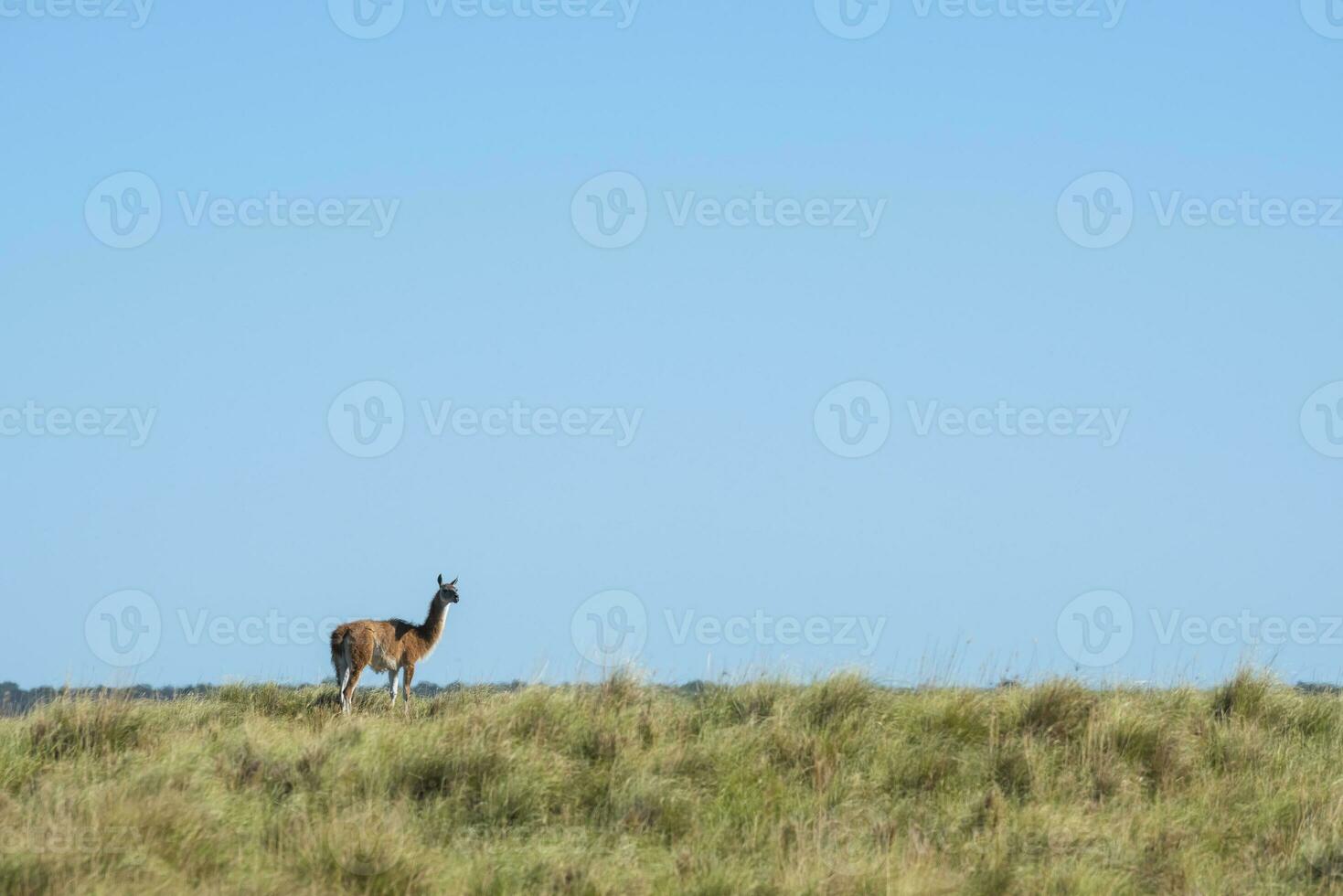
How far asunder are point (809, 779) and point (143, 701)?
23.0 feet

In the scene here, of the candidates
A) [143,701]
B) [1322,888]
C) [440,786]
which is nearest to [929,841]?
[1322,888]

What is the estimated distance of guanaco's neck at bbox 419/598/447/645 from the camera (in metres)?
20.3

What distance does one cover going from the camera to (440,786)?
1329 centimetres

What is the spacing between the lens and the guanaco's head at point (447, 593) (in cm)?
2069

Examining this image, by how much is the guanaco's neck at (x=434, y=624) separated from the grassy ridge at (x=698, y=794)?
3.62 metres

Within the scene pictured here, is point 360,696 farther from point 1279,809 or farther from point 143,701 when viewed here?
point 1279,809

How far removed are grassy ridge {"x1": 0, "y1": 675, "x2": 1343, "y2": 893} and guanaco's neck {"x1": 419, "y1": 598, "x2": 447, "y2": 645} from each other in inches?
143
